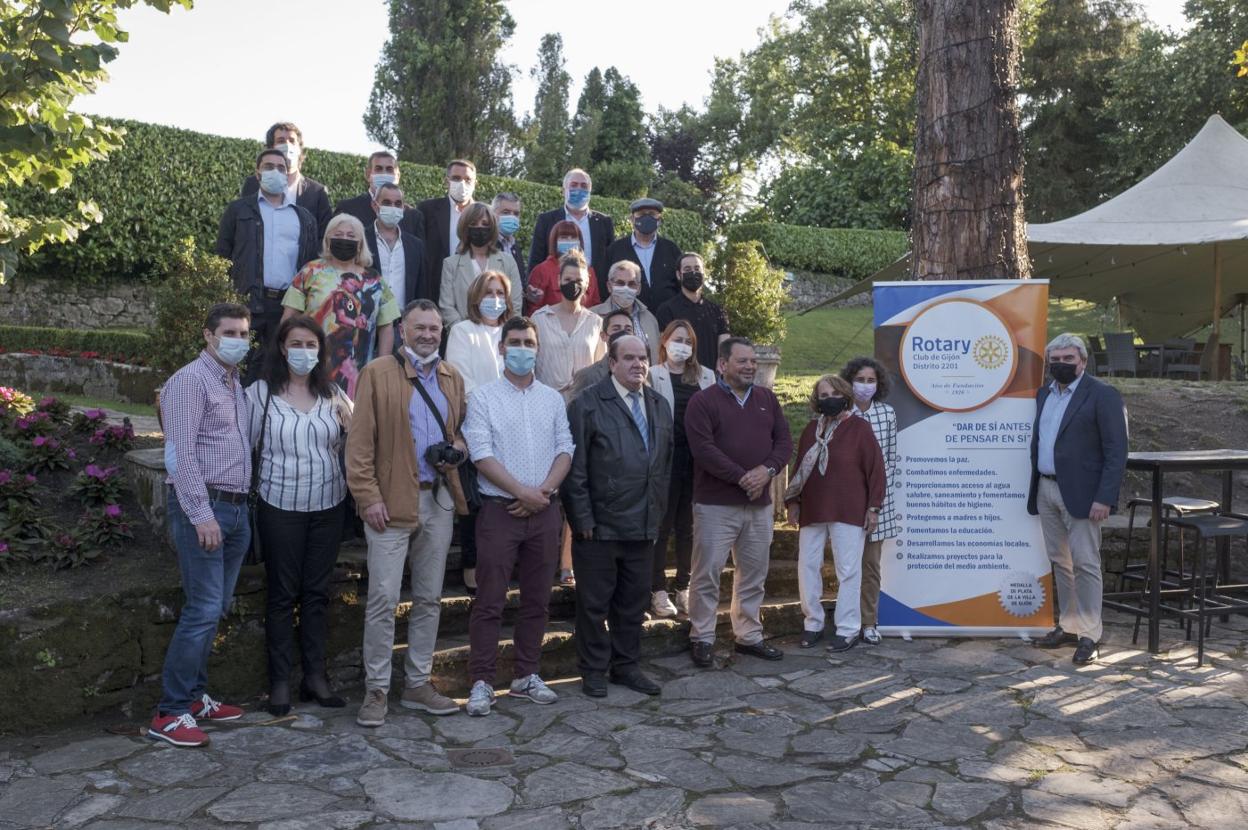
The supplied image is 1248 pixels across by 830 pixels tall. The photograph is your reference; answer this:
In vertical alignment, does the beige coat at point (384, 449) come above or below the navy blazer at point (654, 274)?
below

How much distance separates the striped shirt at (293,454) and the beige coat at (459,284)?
5.14 feet

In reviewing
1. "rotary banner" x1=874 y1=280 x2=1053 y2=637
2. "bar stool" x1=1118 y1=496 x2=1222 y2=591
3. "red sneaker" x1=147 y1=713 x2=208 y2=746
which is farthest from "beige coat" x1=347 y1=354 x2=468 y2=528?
"bar stool" x1=1118 y1=496 x2=1222 y2=591

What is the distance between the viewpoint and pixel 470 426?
5.64 m

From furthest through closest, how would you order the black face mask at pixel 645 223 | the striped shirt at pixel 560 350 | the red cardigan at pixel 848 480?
1. the black face mask at pixel 645 223
2. the red cardigan at pixel 848 480
3. the striped shirt at pixel 560 350

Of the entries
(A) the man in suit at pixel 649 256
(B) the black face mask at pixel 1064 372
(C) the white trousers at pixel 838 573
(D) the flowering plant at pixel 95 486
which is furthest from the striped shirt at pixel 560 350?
(B) the black face mask at pixel 1064 372

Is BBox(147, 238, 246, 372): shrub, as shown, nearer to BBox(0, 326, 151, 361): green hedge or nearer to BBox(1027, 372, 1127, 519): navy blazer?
BBox(0, 326, 151, 361): green hedge

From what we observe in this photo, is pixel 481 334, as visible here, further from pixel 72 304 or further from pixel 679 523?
pixel 72 304

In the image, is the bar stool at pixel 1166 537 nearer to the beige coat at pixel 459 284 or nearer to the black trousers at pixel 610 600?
the black trousers at pixel 610 600

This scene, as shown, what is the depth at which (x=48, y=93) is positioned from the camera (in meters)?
5.30

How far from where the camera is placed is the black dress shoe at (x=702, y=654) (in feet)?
20.9

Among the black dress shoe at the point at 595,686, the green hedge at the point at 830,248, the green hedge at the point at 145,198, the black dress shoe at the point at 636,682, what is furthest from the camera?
the green hedge at the point at 830,248

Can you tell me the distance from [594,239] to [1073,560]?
3.82 metres

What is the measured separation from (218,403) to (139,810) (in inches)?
70.7

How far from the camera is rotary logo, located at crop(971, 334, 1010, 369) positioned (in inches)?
282
